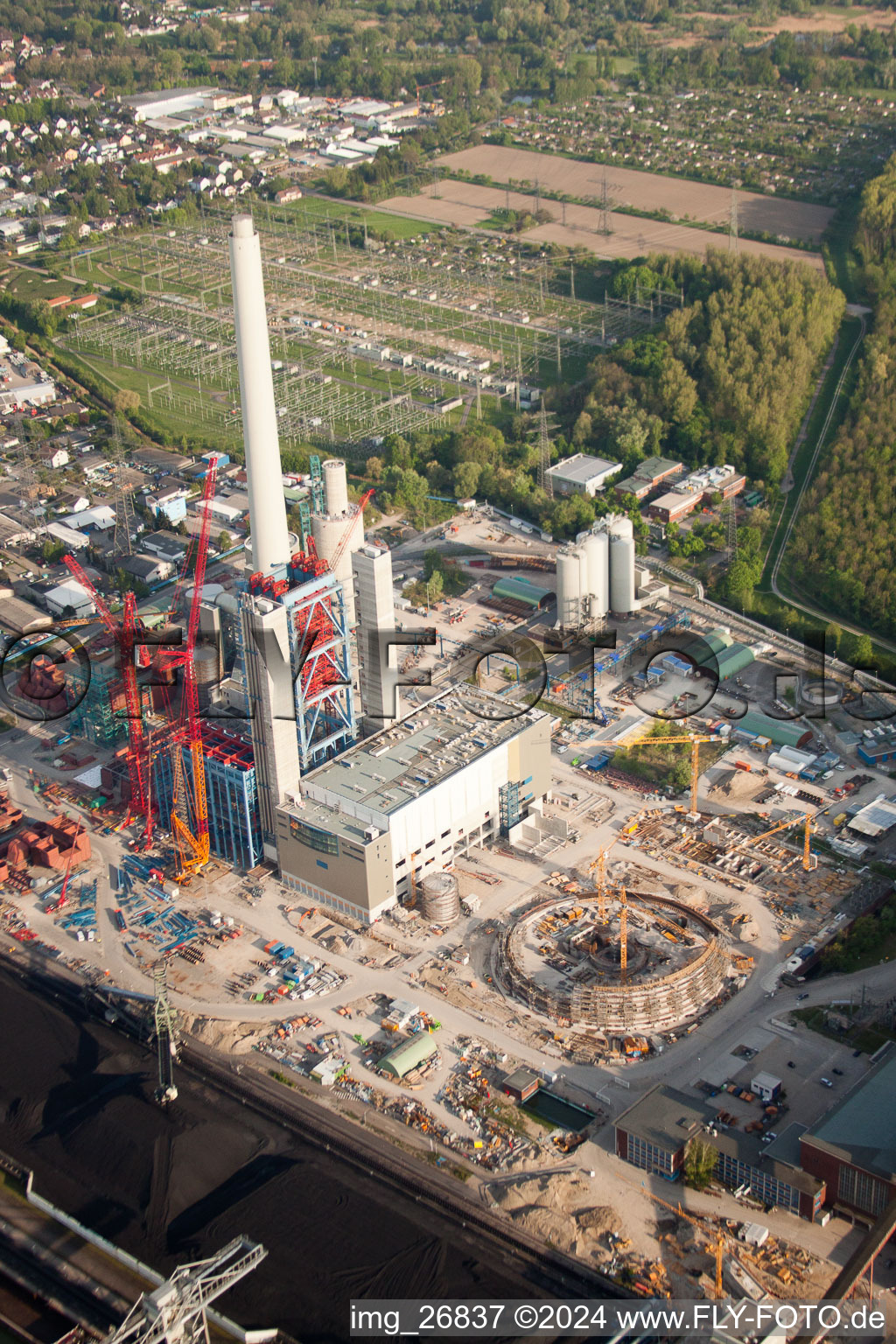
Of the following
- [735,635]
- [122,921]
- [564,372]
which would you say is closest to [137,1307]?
[122,921]

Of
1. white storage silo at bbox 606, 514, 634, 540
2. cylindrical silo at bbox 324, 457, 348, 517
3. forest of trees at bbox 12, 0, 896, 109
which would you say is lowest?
white storage silo at bbox 606, 514, 634, 540

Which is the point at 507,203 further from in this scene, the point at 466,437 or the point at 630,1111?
the point at 630,1111

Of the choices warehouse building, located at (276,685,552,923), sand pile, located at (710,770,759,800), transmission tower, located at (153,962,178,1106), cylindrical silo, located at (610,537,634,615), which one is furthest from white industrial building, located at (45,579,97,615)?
sand pile, located at (710,770,759,800)

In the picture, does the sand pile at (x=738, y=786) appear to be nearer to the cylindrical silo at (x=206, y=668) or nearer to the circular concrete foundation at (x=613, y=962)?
the circular concrete foundation at (x=613, y=962)

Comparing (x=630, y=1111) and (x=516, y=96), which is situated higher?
(x=516, y=96)

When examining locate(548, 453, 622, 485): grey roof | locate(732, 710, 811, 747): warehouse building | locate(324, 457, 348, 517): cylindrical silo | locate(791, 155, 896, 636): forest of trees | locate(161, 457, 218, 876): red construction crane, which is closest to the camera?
locate(161, 457, 218, 876): red construction crane

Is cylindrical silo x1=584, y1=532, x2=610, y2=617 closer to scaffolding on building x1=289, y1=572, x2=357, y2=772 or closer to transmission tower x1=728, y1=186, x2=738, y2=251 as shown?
scaffolding on building x1=289, y1=572, x2=357, y2=772

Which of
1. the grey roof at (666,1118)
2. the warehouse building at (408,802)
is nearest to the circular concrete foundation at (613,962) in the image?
the grey roof at (666,1118)
